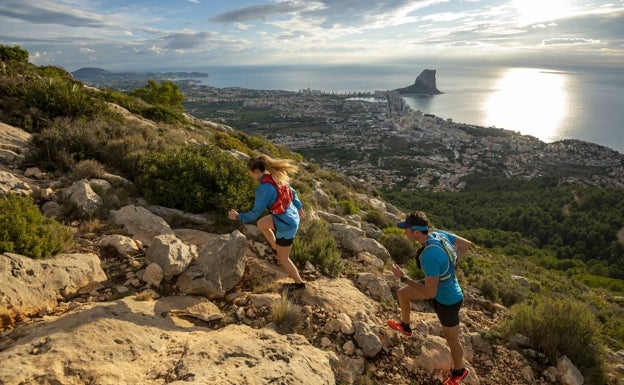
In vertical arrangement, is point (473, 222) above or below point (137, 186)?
below

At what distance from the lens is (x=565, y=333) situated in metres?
4.96

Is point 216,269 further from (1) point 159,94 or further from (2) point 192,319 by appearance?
(1) point 159,94

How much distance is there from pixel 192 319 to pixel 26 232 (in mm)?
2172

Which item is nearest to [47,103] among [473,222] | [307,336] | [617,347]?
[307,336]

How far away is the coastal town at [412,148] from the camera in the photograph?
61.8m

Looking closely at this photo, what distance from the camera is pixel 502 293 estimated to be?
25.6 ft

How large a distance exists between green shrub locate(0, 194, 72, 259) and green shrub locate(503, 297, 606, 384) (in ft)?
21.3

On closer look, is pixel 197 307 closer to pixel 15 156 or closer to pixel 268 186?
pixel 268 186

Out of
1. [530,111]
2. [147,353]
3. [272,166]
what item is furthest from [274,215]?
[530,111]

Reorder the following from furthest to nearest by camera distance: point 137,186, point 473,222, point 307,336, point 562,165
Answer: point 562,165 → point 473,222 → point 137,186 → point 307,336

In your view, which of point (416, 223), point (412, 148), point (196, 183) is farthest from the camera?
point (412, 148)

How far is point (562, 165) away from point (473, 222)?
153 feet

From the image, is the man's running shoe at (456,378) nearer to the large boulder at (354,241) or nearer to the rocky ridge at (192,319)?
the rocky ridge at (192,319)

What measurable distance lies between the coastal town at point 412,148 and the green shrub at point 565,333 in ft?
151
